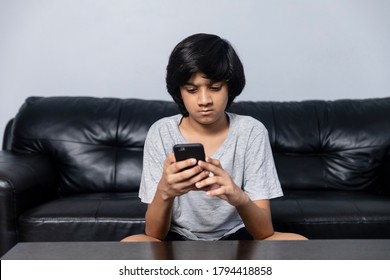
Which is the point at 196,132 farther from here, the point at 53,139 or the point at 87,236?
the point at 53,139

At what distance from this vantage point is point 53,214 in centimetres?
183

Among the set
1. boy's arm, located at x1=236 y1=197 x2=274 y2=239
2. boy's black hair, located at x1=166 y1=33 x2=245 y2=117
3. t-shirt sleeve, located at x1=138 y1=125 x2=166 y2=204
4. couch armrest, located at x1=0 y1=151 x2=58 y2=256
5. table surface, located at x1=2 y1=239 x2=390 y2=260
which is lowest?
couch armrest, located at x1=0 y1=151 x2=58 y2=256

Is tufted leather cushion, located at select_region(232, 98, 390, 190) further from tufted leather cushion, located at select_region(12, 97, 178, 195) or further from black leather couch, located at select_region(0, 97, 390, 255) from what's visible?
tufted leather cushion, located at select_region(12, 97, 178, 195)

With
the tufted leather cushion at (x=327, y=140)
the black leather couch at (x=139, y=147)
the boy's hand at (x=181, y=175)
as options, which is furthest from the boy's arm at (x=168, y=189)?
the tufted leather cushion at (x=327, y=140)

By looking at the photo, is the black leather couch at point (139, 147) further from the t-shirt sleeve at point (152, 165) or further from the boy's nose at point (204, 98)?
the boy's nose at point (204, 98)

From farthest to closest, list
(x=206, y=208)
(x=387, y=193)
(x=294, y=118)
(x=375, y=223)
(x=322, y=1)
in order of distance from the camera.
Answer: (x=322, y=1), (x=294, y=118), (x=387, y=193), (x=375, y=223), (x=206, y=208)

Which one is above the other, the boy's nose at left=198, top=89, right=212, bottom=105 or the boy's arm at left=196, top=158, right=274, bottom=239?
the boy's nose at left=198, top=89, right=212, bottom=105

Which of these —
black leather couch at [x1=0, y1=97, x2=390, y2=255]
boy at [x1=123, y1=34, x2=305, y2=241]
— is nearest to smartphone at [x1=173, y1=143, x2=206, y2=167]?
boy at [x1=123, y1=34, x2=305, y2=241]

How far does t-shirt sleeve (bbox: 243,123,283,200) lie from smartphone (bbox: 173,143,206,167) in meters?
0.30

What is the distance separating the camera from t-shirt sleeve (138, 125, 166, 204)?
4.37 feet

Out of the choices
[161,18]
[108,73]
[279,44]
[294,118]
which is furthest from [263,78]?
[108,73]

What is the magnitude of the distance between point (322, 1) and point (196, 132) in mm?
1542

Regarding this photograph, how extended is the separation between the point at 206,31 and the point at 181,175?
1.68 meters

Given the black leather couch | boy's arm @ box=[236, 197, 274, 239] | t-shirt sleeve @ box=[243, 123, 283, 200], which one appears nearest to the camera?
boy's arm @ box=[236, 197, 274, 239]
